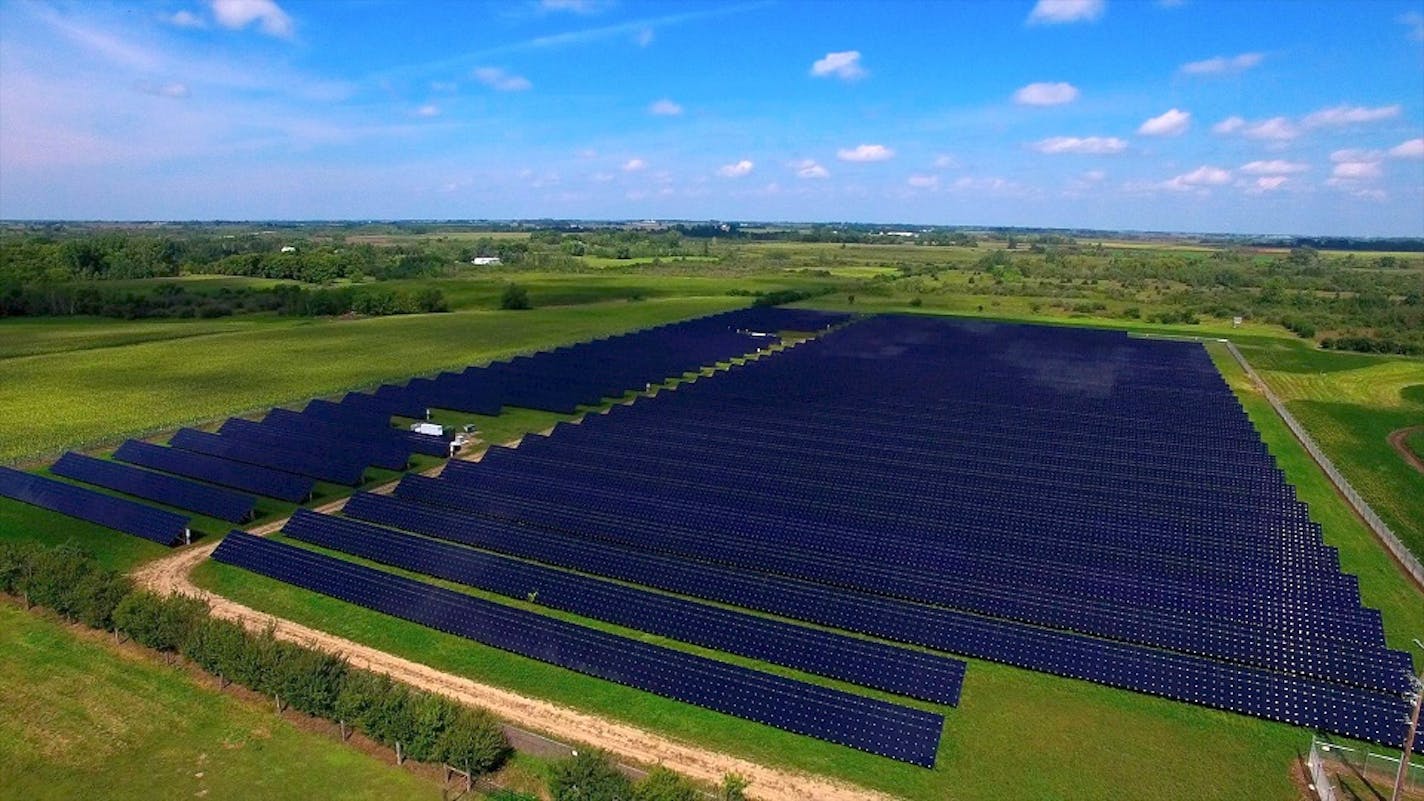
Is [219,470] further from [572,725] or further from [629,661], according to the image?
[572,725]

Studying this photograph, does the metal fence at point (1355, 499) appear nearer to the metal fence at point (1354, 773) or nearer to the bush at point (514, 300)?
the metal fence at point (1354, 773)

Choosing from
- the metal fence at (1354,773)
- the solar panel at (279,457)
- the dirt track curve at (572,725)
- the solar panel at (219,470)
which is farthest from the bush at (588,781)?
the solar panel at (279,457)

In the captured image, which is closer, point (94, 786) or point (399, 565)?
point (94, 786)

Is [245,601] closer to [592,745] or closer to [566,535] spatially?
[566,535]

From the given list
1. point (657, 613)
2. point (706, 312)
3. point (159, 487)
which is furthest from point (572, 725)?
point (706, 312)

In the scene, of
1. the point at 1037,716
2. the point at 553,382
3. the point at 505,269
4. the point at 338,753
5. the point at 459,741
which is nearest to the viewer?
the point at 459,741

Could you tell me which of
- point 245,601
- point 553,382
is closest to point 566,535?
point 245,601
